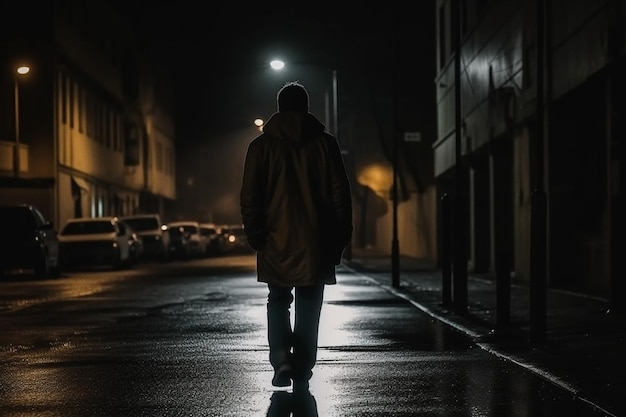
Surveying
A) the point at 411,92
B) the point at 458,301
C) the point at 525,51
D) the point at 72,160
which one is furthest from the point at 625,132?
the point at 411,92

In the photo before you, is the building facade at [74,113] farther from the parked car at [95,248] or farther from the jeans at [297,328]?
the jeans at [297,328]

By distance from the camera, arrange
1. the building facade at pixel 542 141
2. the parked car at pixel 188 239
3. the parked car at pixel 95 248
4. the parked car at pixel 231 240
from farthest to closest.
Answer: the parked car at pixel 231 240 → the parked car at pixel 188 239 → the parked car at pixel 95 248 → the building facade at pixel 542 141

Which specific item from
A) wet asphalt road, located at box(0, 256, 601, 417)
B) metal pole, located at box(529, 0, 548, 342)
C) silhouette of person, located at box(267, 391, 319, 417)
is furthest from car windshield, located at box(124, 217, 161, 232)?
silhouette of person, located at box(267, 391, 319, 417)

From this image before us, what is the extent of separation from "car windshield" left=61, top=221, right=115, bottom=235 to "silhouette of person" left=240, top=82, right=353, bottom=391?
30.4 metres

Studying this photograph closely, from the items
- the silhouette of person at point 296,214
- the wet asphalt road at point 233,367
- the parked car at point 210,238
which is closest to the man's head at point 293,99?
the silhouette of person at point 296,214

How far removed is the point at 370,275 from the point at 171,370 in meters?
20.8

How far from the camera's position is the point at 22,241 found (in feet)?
98.7

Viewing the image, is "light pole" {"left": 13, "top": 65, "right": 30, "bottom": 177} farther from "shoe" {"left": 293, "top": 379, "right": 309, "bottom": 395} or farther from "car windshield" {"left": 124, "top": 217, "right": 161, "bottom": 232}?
"shoe" {"left": 293, "top": 379, "right": 309, "bottom": 395}

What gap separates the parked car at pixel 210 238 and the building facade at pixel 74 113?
5.30 m

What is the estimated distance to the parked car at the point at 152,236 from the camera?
4638 centimetres

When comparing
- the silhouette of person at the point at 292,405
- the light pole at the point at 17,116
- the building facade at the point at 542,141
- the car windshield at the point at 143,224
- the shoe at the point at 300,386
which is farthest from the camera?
the car windshield at the point at 143,224

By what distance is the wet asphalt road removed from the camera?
26.4ft

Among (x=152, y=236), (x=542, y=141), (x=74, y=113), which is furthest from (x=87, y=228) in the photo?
(x=542, y=141)

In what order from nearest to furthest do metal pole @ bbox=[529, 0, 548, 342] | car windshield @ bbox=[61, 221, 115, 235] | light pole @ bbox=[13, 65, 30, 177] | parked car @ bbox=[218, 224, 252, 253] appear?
metal pole @ bbox=[529, 0, 548, 342] → car windshield @ bbox=[61, 221, 115, 235] → light pole @ bbox=[13, 65, 30, 177] → parked car @ bbox=[218, 224, 252, 253]
